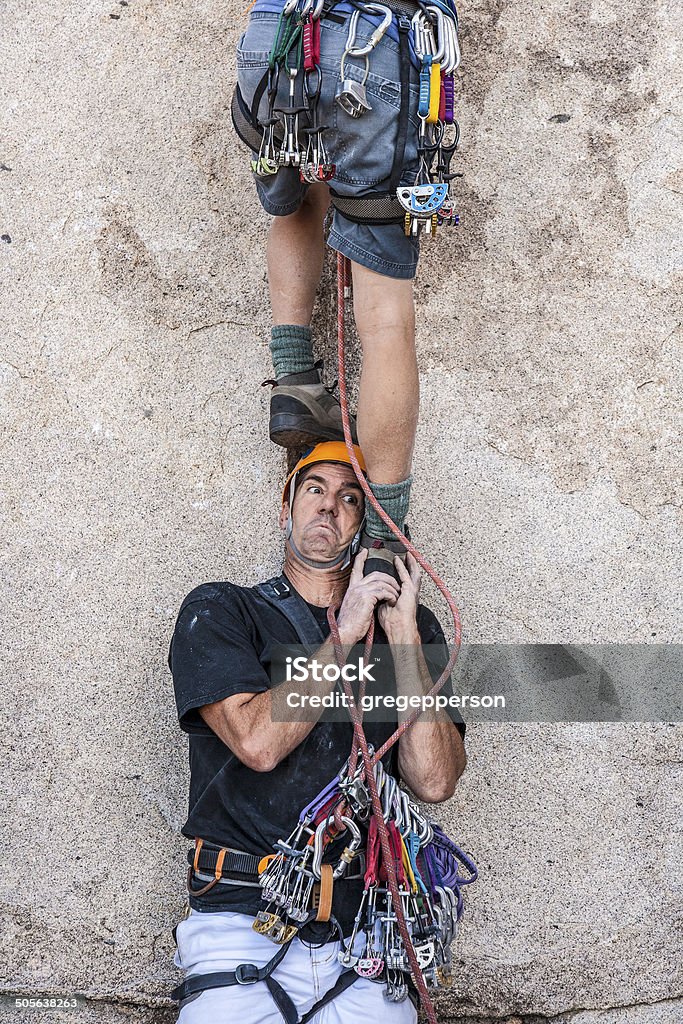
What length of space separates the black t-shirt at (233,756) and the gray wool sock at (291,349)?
0.59 m

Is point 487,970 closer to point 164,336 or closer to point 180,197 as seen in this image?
point 164,336

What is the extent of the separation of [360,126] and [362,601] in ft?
3.39

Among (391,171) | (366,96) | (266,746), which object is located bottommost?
(266,746)

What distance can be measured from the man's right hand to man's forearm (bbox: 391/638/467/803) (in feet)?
0.37

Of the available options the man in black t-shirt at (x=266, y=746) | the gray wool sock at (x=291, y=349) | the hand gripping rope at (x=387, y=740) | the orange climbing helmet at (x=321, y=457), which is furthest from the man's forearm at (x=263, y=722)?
the gray wool sock at (x=291, y=349)

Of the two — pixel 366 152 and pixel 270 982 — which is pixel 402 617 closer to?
pixel 270 982

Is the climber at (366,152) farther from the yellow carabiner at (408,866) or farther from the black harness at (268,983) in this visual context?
the black harness at (268,983)

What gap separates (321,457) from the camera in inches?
101

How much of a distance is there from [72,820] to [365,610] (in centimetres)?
98

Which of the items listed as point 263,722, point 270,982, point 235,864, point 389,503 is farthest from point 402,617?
point 270,982

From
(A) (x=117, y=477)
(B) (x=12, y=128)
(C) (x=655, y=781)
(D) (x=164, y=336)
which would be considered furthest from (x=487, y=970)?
(B) (x=12, y=128)

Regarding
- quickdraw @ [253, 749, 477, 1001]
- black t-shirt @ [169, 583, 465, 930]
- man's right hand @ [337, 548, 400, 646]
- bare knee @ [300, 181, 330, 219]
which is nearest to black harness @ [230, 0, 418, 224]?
Result: bare knee @ [300, 181, 330, 219]

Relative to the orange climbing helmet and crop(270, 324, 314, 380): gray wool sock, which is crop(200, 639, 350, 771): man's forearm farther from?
crop(270, 324, 314, 380): gray wool sock

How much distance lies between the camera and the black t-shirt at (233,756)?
7.48 ft
